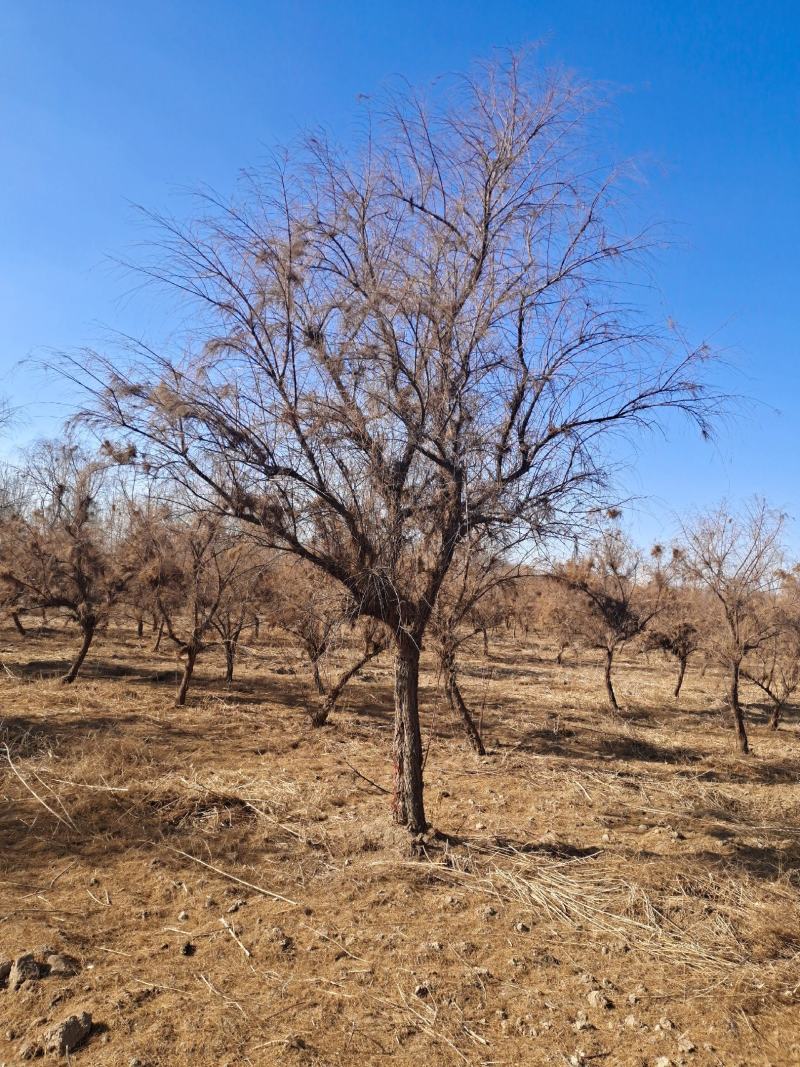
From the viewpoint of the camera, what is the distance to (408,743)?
5.77 metres

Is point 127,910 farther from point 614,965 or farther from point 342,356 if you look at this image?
point 342,356

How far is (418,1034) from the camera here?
331 cm

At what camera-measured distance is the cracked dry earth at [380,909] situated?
3.29 m

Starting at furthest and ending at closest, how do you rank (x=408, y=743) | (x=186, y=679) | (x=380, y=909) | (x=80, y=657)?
1. (x=80, y=657)
2. (x=186, y=679)
3. (x=408, y=743)
4. (x=380, y=909)

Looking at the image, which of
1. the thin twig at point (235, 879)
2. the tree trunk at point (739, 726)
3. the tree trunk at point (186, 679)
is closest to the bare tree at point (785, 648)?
the tree trunk at point (739, 726)

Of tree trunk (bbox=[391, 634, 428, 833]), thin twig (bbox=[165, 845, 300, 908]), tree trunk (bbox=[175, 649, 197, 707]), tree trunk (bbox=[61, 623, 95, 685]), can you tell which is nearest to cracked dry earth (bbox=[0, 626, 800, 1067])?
→ thin twig (bbox=[165, 845, 300, 908])

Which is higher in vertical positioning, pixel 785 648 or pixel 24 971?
pixel 785 648

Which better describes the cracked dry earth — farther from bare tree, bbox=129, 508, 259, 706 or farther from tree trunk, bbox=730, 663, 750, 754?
bare tree, bbox=129, 508, 259, 706

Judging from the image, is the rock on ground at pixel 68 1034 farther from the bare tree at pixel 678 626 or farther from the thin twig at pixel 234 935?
the bare tree at pixel 678 626

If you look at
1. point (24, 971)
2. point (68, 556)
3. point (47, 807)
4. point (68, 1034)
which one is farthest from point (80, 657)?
point (68, 1034)

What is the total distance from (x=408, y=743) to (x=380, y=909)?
1426mm

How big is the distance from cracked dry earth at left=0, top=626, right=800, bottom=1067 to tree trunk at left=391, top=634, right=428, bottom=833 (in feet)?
0.82

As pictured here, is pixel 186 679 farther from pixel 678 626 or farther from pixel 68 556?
pixel 678 626

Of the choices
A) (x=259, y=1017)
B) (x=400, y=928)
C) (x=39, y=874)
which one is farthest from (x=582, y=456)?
(x=39, y=874)
